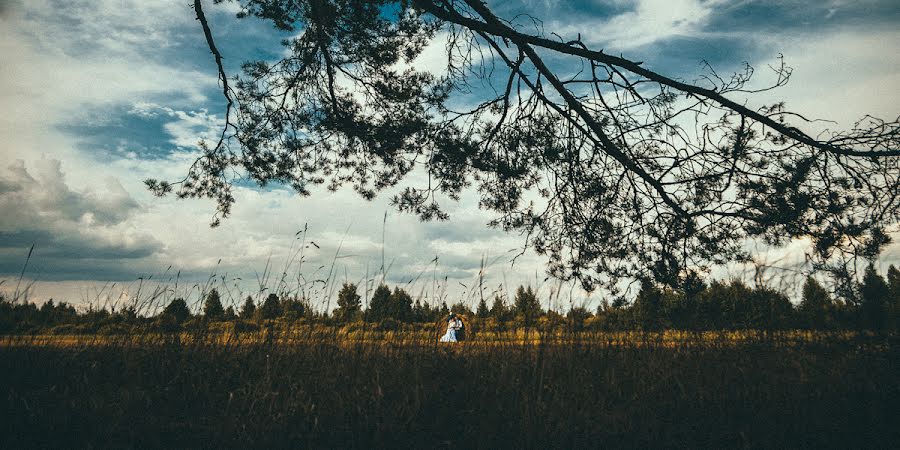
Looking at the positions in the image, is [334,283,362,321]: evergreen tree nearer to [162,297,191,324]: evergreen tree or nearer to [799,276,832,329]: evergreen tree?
[162,297,191,324]: evergreen tree

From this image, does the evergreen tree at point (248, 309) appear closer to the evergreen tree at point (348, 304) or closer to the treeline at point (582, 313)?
the treeline at point (582, 313)

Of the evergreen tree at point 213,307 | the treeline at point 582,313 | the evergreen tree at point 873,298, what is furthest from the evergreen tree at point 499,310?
the evergreen tree at point 873,298

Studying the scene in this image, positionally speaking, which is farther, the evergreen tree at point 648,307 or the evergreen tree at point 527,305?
the evergreen tree at point 648,307

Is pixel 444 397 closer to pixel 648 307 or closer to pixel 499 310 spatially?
pixel 499 310

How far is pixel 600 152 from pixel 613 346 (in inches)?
72.5

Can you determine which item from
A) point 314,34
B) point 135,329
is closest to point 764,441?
point 135,329

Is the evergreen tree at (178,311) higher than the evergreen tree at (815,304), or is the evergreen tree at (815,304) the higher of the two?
the evergreen tree at (815,304)

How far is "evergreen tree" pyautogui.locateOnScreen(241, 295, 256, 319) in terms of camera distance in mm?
3614

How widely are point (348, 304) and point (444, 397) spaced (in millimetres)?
1809

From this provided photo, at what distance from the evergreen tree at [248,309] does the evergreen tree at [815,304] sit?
185 inches

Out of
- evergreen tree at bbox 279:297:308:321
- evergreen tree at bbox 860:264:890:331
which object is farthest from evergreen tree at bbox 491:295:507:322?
evergreen tree at bbox 860:264:890:331

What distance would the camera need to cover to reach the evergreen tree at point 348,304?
3521 millimetres

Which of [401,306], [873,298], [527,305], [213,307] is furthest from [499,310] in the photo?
[873,298]

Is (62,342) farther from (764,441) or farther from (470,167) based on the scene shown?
(764,441)
